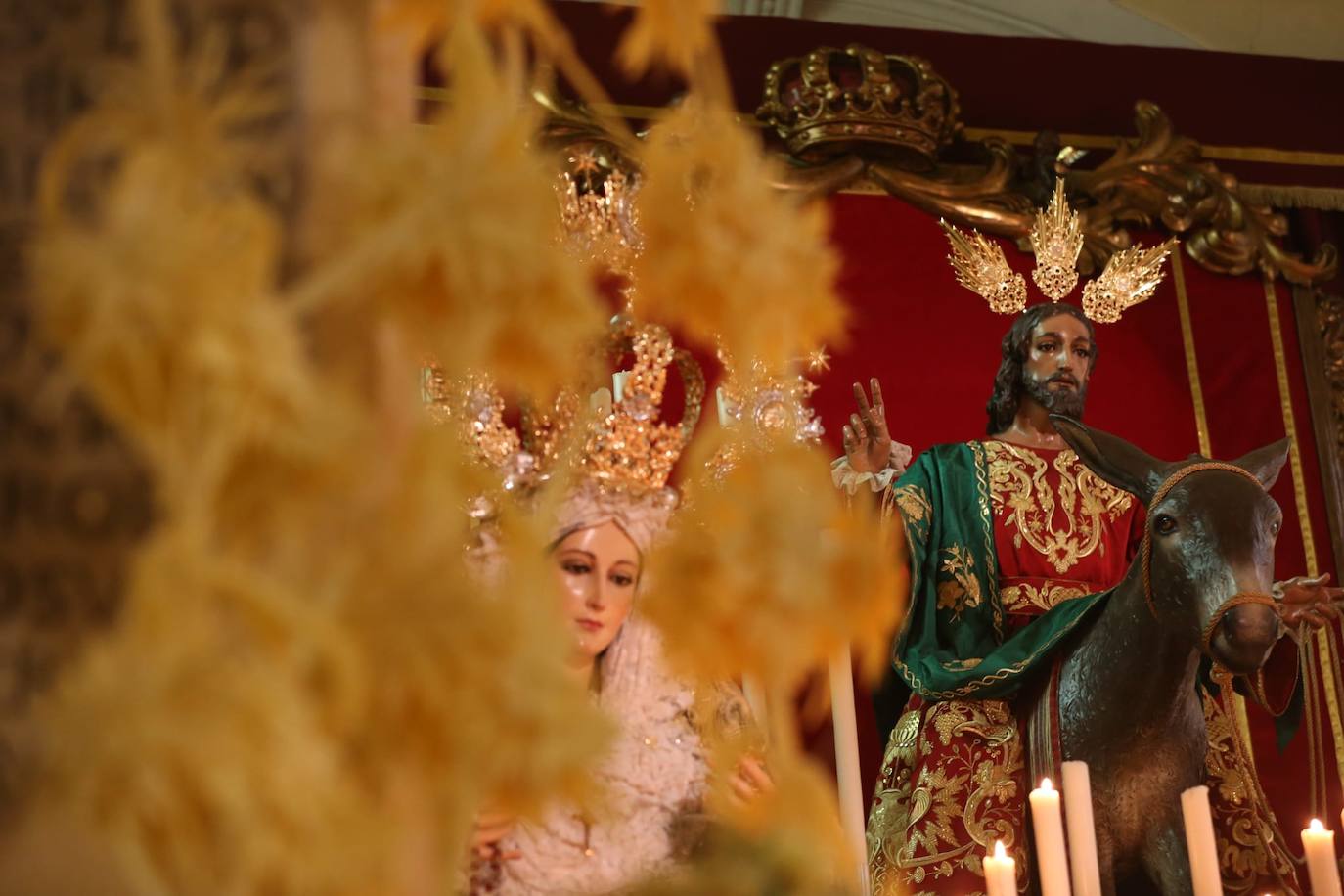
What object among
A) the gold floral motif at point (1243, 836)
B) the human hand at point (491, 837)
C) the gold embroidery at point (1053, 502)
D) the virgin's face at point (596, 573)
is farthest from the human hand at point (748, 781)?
the gold embroidery at point (1053, 502)

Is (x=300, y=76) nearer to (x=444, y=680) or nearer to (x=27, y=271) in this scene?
(x=27, y=271)

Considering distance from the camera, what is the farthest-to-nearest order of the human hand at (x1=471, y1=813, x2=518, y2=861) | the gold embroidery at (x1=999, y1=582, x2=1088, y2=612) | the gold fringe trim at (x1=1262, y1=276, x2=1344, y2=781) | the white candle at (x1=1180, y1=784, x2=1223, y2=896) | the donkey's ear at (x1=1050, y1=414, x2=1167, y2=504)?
the gold fringe trim at (x1=1262, y1=276, x2=1344, y2=781) < the gold embroidery at (x1=999, y1=582, x2=1088, y2=612) < the donkey's ear at (x1=1050, y1=414, x2=1167, y2=504) < the white candle at (x1=1180, y1=784, x2=1223, y2=896) < the human hand at (x1=471, y1=813, x2=518, y2=861)

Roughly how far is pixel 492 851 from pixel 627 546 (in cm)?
50

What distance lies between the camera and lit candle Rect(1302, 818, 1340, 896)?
2.43 meters

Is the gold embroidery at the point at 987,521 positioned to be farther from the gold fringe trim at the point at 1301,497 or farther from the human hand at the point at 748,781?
the human hand at the point at 748,781

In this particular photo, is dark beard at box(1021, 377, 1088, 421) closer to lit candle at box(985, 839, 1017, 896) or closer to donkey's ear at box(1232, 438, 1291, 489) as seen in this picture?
donkey's ear at box(1232, 438, 1291, 489)

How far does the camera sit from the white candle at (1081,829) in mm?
2402

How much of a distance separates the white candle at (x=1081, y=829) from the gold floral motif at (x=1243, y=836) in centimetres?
108

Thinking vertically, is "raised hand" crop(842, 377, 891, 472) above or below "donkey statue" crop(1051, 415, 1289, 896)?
above

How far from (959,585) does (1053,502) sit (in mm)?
326

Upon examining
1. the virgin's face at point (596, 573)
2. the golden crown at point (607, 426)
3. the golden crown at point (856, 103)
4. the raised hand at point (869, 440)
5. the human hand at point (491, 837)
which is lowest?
the human hand at point (491, 837)

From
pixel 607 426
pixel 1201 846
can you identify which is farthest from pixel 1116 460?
pixel 607 426

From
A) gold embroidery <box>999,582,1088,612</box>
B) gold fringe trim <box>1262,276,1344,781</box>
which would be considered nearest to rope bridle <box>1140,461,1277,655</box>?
gold embroidery <box>999,582,1088,612</box>

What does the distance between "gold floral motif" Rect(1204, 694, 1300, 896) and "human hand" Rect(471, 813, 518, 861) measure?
1732mm
